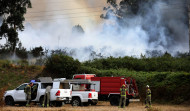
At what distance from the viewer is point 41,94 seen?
2377cm

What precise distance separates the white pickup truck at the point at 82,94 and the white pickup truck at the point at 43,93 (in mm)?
610

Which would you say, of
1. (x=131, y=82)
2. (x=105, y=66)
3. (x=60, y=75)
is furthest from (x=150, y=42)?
(x=131, y=82)

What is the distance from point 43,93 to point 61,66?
1350 cm

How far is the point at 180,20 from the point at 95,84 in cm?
4028

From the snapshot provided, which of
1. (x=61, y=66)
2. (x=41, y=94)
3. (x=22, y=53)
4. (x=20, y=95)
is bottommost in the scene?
(x=20, y=95)

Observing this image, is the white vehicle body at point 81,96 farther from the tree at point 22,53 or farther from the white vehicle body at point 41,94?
the tree at point 22,53

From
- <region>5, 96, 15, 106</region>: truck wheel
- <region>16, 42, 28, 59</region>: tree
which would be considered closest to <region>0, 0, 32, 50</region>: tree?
<region>16, 42, 28, 59</region>: tree

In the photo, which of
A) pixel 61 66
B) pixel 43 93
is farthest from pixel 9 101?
pixel 61 66

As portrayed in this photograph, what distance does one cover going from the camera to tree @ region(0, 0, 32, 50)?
49.6 metres

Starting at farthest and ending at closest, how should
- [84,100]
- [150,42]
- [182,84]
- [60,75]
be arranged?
[150,42], [60,75], [182,84], [84,100]

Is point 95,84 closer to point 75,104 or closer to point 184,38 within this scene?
point 75,104

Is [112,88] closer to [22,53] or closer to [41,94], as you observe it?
[41,94]

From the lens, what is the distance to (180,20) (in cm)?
6147

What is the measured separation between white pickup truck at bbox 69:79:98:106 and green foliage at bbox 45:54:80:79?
38.7ft
